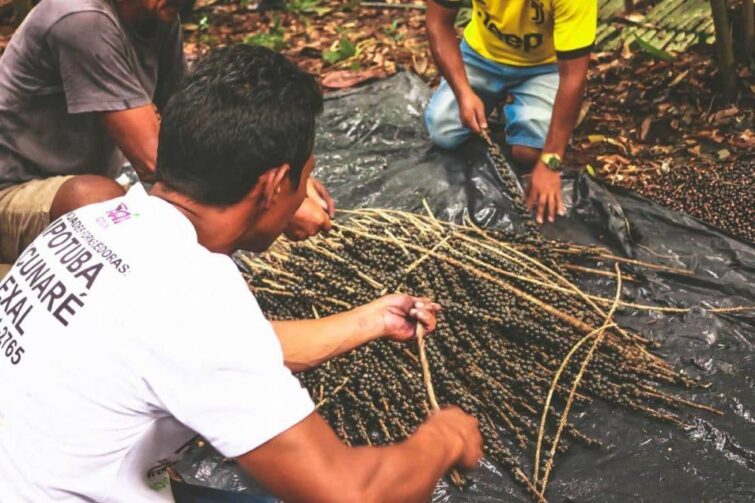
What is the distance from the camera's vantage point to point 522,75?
3.98m

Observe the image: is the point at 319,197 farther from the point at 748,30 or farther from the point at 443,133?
the point at 748,30

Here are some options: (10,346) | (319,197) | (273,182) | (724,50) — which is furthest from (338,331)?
(724,50)

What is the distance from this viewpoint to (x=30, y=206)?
274 centimetres

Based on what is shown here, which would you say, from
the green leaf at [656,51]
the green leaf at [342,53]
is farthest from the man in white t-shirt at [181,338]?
the green leaf at [342,53]

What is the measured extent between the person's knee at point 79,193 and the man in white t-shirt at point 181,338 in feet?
3.68

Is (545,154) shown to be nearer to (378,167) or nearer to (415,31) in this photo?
(378,167)

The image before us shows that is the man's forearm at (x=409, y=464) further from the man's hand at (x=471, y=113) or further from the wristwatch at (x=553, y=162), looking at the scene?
the man's hand at (x=471, y=113)

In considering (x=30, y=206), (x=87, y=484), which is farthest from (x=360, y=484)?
(x=30, y=206)

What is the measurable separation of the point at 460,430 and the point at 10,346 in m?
1.00

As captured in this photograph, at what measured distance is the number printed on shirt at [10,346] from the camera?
1.47 metres

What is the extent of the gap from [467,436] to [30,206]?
1.88 meters

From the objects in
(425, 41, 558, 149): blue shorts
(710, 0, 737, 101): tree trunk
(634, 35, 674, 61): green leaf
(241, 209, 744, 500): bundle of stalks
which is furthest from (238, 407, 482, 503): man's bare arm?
(634, 35, 674, 61): green leaf

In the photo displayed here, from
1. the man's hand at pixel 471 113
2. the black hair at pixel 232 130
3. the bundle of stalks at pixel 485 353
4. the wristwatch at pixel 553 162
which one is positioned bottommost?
the bundle of stalks at pixel 485 353

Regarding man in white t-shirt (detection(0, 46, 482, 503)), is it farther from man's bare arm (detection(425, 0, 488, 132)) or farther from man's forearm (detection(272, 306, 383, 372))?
man's bare arm (detection(425, 0, 488, 132))
